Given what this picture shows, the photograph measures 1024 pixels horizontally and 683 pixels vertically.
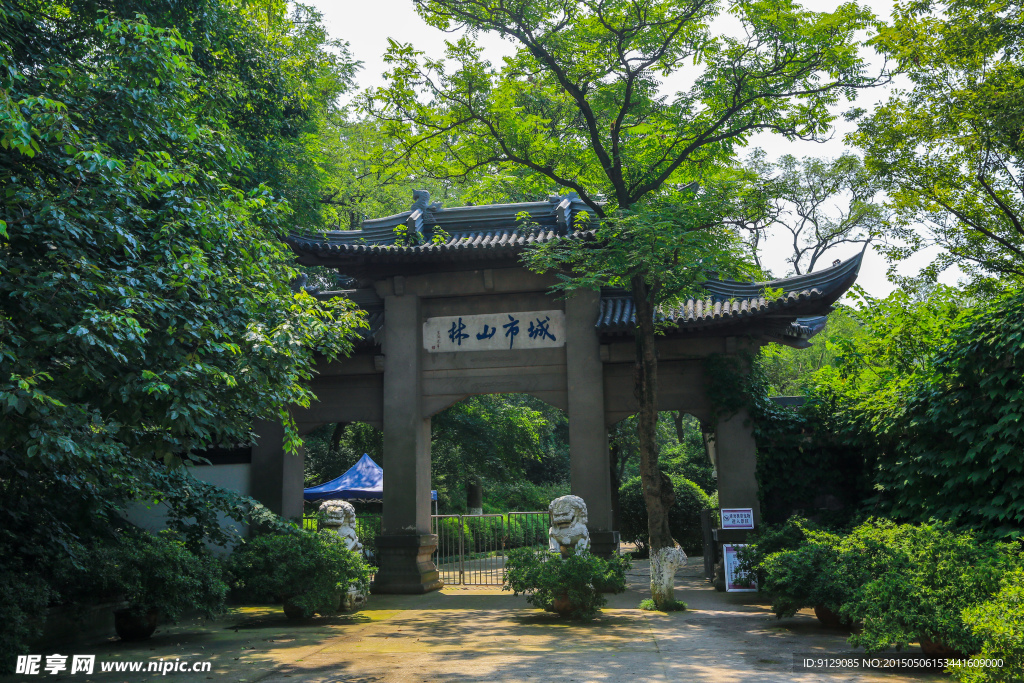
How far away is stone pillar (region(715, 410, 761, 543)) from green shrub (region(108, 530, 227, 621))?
6766mm

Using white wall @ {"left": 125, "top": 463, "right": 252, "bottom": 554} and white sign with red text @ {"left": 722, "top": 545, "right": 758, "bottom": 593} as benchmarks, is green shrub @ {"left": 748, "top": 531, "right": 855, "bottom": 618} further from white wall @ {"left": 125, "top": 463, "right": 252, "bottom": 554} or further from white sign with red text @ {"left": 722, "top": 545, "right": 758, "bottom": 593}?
white wall @ {"left": 125, "top": 463, "right": 252, "bottom": 554}

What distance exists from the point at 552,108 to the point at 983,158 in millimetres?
6173

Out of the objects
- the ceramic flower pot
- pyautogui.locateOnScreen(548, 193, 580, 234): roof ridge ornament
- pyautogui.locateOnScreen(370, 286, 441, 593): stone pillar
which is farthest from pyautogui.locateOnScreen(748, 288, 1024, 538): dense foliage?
the ceramic flower pot

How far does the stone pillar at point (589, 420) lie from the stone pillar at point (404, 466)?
2.43 metres

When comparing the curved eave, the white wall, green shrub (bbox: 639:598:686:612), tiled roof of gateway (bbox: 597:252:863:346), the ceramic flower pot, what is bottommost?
green shrub (bbox: 639:598:686:612)

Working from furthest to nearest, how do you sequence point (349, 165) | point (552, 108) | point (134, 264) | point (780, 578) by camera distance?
point (349, 165) → point (552, 108) → point (780, 578) → point (134, 264)

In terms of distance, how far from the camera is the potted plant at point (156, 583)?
697 centimetres

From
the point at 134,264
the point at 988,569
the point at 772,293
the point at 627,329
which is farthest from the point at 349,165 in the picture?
the point at 988,569

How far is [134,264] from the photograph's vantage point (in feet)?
17.6

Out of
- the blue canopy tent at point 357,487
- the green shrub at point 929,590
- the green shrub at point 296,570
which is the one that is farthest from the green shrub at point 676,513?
the green shrub at point 929,590

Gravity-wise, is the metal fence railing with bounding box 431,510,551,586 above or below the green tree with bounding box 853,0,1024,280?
below

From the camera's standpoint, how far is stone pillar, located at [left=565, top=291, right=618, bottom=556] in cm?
1055

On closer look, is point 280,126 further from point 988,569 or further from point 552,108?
point 988,569

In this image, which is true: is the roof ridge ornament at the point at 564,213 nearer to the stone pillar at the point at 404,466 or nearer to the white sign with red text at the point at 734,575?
the stone pillar at the point at 404,466
